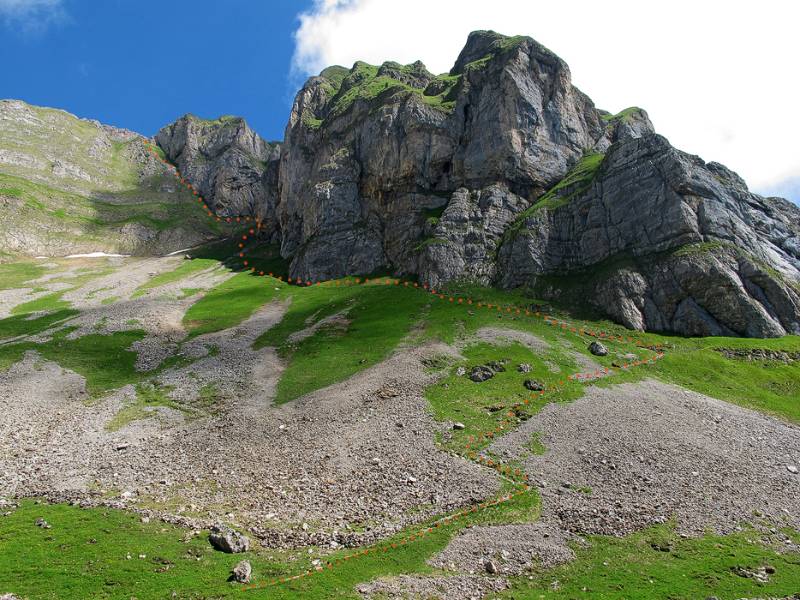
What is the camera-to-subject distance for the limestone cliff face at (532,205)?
252ft

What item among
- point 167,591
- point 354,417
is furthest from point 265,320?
point 167,591

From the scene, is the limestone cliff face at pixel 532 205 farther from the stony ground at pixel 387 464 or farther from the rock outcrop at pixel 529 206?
the stony ground at pixel 387 464

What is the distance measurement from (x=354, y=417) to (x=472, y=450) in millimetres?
12057

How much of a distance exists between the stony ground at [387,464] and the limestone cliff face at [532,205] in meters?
32.0

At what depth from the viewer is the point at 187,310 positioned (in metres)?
88.1

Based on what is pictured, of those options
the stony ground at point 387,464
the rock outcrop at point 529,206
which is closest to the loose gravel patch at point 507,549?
the stony ground at point 387,464

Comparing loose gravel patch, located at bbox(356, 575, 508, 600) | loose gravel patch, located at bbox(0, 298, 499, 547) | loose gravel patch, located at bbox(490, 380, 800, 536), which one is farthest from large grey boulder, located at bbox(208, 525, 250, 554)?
loose gravel patch, located at bbox(490, 380, 800, 536)

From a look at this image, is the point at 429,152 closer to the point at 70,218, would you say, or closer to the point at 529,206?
the point at 529,206

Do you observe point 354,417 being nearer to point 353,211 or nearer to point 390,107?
point 353,211

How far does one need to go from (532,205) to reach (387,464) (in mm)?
88974

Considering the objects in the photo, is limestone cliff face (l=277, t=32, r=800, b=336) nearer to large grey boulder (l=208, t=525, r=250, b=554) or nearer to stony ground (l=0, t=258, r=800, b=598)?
stony ground (l=0, t=258, r=800, b=598)

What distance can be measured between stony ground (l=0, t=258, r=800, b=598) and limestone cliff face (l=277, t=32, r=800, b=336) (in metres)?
32.0

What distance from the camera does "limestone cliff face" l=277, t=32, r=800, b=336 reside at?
3027 inches

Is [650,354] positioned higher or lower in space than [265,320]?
lower
